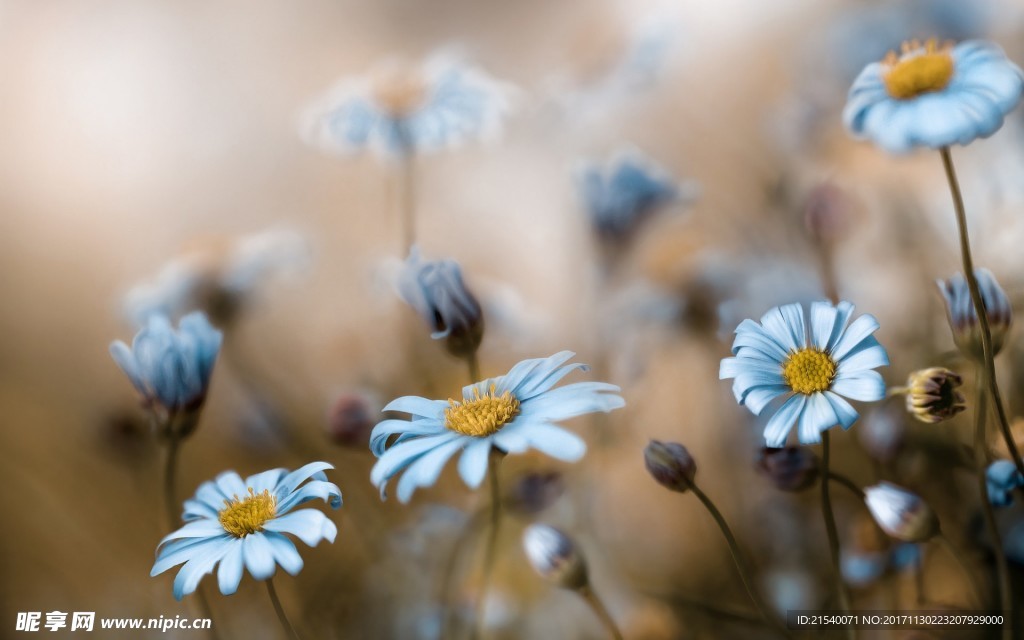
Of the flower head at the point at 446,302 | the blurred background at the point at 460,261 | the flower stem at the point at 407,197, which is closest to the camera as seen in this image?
the flower head at the point at 446,302

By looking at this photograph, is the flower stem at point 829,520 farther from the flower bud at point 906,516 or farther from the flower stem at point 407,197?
the flower stem at point 407,197

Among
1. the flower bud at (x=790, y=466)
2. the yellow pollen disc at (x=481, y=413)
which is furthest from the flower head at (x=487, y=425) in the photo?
the flower bud at (x=790, y=466)

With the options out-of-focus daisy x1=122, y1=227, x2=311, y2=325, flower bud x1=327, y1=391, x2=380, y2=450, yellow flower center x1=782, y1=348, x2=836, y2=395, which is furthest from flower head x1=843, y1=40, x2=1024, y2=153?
out-of-focus daisy x1=122, y1=227, x2=311, y2=325

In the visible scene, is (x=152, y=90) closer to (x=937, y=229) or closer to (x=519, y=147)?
(x=519, y=147)

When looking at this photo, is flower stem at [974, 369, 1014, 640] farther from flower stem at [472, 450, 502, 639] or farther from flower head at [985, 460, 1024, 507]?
flower stem at [472, 450, 502, 639]

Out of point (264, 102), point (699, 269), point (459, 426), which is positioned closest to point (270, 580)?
point (459, 426)

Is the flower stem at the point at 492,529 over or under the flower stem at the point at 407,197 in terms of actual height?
under
